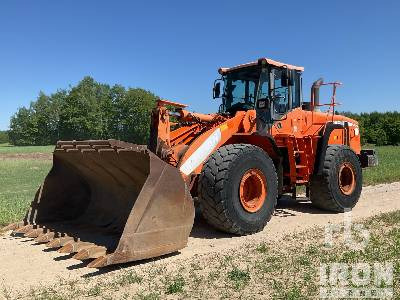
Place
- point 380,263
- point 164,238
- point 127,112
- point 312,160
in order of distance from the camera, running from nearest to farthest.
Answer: point 380,263
point 164,238
point 312,160
point 127,112

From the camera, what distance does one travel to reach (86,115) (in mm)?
78875

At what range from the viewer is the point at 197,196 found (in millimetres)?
6508

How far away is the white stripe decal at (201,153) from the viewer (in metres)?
6.51

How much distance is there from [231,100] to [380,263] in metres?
4.44

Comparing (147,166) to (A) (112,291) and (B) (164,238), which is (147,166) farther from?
(A) (112,291)

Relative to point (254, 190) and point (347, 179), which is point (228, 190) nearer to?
point (254, 190)

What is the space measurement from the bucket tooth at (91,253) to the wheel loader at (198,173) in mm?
13

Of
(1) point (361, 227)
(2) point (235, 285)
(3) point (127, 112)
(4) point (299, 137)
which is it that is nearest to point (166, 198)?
(2) point (235, 285)

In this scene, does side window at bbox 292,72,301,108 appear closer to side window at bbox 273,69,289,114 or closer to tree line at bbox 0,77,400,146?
side window at bbox 273,69,289,114

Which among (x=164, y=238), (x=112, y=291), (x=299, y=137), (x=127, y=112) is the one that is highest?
(x=127, y=112)

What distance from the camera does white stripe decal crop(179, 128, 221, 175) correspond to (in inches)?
256

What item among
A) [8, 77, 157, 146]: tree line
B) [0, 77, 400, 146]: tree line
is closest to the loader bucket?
[0, 77, 400, 146]: tree line

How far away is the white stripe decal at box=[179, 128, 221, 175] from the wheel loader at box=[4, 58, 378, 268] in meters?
0.01

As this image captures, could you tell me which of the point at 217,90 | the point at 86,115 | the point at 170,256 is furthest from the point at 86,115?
the point at 170,256
